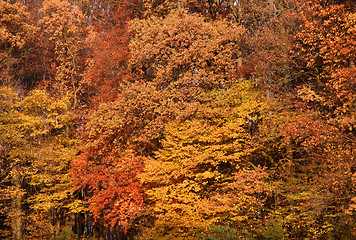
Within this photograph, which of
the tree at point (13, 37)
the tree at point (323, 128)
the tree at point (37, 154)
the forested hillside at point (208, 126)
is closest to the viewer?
the tree at point (323, 128)

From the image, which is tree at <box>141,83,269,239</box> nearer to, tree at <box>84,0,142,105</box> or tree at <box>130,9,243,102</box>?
tree at <box>130,9,243,102</box>

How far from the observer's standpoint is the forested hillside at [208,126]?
54.9ft

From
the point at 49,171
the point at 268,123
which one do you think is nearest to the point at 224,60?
the point at 268,123

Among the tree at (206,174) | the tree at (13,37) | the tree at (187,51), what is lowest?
the tree at (206,174)

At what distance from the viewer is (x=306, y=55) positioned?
18156 millimetres

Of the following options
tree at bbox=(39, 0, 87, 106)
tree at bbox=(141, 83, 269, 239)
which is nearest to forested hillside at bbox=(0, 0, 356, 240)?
tree at bbox=(141, 83, 269, 239)

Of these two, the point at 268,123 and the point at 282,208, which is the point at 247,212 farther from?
the point at 268,123

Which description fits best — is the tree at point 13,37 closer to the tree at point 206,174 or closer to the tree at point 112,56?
the tree at point 112,56

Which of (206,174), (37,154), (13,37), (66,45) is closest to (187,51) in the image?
(206,174)

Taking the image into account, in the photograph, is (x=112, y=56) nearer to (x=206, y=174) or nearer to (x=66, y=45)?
(x=66, y=45)

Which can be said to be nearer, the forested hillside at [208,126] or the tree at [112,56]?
the forested hillside at [208,126]

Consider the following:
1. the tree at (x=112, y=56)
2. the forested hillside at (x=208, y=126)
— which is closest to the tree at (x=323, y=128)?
the forested hillside at (x=208, y=126)

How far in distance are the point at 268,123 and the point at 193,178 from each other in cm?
478

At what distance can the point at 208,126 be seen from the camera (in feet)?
62.8
